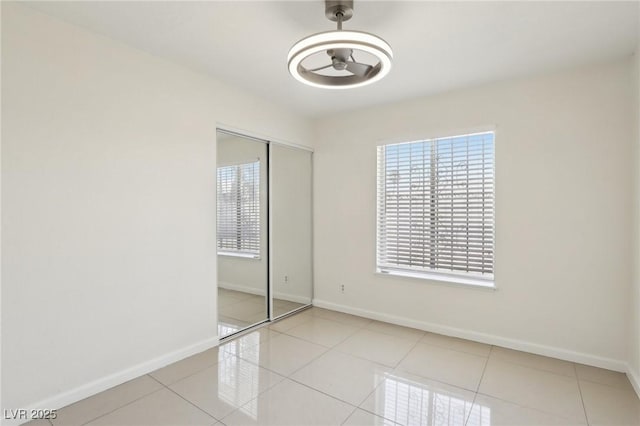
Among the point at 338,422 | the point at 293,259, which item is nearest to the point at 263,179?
the point at 293,259

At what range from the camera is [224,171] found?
3.30m

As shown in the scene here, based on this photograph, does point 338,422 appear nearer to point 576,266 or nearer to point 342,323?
point 342,323

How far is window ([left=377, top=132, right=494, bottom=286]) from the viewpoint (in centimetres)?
328

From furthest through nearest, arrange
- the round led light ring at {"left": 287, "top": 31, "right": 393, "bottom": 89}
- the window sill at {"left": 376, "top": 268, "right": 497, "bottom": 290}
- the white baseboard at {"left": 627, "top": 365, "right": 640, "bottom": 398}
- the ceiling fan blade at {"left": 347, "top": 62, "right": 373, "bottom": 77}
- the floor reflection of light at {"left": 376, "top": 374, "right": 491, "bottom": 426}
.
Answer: the window sill at {"left": 376, "top": 268, "right": 497, "bottom": 290} < the white baseboard at {"left": 627, "top": 365, "right": 640, "bottom": 398} < the ceiling fan blade at {"left": 347, "top": 62, "right": 373, "bottom": 77} < the floor reflection of light at {"left": 376, "top": 374, "right": 491, "bottom": 426} < the round led light ring at {"left": 287, "top": 31, "right": 393, "bottom": 89}

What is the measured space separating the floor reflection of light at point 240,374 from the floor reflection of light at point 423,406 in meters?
0.92

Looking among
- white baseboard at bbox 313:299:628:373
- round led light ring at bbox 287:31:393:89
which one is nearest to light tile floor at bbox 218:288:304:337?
white baseboard at bbox 313:299:628:373

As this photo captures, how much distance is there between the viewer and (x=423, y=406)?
219 cm

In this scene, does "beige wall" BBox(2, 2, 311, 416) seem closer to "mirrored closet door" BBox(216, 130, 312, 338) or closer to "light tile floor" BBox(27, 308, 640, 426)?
"mirrored closet door" BBox(216, 130, 312, 338)

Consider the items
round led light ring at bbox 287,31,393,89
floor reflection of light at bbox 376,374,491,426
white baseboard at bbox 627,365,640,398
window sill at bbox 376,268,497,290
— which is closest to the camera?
round led light ring at bbox 287,31,393,89

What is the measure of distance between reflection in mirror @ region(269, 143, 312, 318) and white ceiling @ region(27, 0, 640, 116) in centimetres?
125

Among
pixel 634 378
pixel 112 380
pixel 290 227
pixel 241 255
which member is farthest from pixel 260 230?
pixel 634 378

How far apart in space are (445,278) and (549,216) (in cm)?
116

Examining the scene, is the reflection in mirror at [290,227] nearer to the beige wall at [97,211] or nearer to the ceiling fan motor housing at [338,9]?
the beige wall at [97,211]

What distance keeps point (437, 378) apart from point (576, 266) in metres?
1.61
